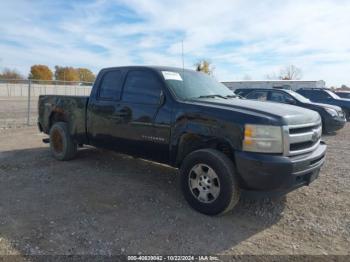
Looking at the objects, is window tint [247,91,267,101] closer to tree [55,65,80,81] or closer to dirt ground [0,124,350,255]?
dirt ground [0,124,350,255]

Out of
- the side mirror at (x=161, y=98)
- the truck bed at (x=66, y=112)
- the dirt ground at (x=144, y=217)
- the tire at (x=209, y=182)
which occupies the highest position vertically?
the side mirror at (x=161, y=98)

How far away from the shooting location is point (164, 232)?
11.8 feet

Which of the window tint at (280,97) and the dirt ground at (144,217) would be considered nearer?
the dirt ground at (144,217)

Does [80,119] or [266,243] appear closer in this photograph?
[266,243]

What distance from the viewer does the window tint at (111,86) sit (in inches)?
211

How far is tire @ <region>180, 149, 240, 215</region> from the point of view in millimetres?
3768

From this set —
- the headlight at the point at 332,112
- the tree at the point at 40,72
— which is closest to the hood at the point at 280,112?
the headlight at the point at 332,112

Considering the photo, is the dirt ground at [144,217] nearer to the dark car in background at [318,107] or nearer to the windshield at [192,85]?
the windshield at [192,85]

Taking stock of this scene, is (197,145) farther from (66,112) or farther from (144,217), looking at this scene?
(66,112)

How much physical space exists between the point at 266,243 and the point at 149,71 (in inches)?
115

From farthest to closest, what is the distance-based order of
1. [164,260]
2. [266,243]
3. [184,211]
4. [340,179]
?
[340,179] → [184,211] → [266,243] → [164,260]

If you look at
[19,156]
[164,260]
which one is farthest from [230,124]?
[19,156]

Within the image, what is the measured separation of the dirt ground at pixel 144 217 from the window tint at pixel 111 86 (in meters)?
1.38

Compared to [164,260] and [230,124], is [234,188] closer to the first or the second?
[230,124]
